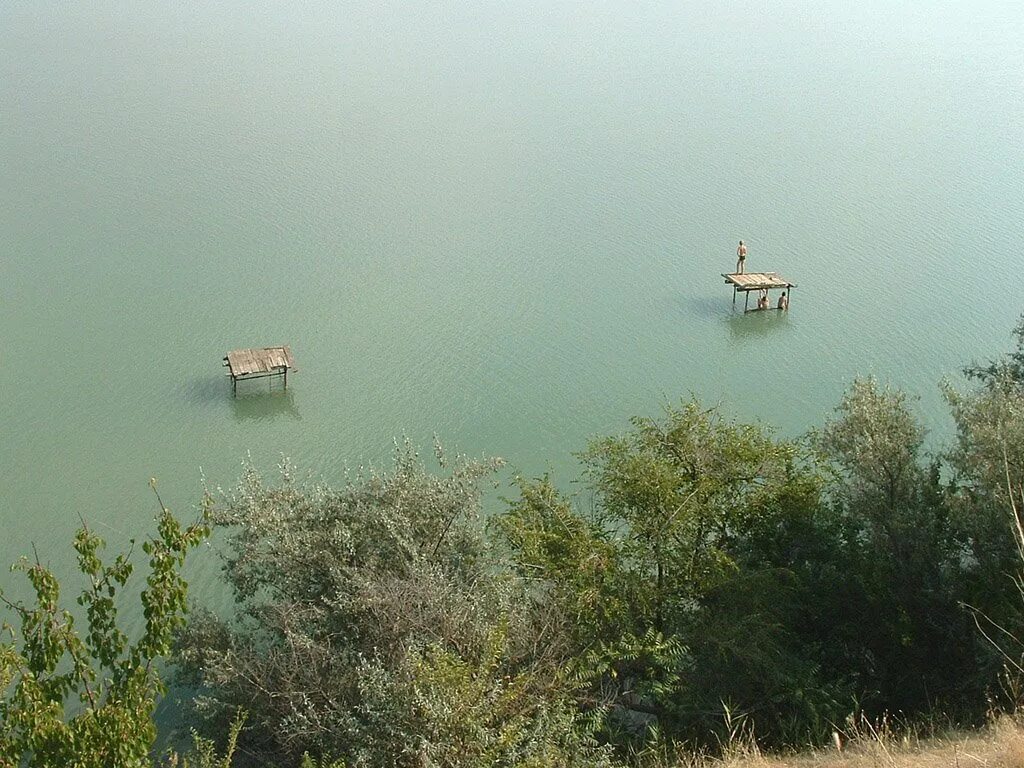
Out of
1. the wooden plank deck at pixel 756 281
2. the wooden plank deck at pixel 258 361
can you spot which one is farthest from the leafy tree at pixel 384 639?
the wooden plank deck at pixel 756 281

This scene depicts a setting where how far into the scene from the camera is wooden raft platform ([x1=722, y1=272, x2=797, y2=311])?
92.9 feet

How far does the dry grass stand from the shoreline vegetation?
0.06 m

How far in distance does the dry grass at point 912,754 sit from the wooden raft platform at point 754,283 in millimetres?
18844

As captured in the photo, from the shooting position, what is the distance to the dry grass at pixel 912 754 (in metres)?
8.24

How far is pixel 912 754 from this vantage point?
913 centimetres

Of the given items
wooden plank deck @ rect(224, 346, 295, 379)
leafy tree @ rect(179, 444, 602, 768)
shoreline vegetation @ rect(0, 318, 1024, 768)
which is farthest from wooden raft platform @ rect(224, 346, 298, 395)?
leafy tree @ rect(179, 444, 602, 768)

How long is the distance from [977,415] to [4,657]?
11992mm

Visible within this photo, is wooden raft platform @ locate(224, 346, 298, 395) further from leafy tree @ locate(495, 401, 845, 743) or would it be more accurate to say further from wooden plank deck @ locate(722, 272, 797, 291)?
wooden plank deck @ locate(722, 272, 797, 291)

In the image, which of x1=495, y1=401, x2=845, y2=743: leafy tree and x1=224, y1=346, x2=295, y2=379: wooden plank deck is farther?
x1=224, y1=346, x2=295, y2=379: wooden plank deck

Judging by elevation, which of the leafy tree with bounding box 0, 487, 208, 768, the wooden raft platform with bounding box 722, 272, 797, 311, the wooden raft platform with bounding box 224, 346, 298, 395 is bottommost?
the leafy tree with bounding box 0, 487, 208, 768

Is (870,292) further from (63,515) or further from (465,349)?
(63,515)

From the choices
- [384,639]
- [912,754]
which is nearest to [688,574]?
[384,639]

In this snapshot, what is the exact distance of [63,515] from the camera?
1961 centimetres

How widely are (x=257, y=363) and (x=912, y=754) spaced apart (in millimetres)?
17345
